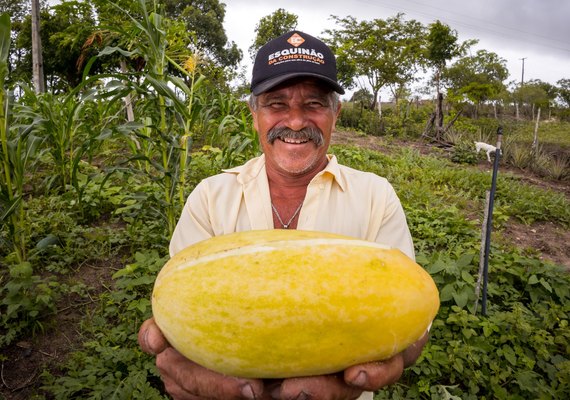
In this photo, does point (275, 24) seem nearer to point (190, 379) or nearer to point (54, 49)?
point (54, 49)

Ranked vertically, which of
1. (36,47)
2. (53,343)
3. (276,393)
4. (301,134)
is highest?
(36,47)

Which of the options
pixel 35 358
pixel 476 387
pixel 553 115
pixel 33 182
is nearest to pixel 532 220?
pixel 476 387

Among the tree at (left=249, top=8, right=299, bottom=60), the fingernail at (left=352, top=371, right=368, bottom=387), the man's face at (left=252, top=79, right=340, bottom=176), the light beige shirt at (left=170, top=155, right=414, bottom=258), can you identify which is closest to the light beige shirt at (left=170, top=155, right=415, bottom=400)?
the light beige shirt at (left=170, top=155, right=414, bottom=258)

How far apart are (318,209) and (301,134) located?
339 mm

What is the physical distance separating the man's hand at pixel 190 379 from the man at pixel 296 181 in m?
0.58

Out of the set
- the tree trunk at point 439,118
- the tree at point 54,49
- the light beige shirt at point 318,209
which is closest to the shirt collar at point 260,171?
the light beige shirt at point 318,209

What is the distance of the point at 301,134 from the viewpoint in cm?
162

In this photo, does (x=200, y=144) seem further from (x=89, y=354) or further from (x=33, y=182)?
(x=89, y=354)

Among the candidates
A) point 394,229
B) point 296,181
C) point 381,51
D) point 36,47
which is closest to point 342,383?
point 394,229

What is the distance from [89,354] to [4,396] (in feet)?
1.52

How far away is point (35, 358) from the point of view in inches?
95.3

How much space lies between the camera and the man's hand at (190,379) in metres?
0.98

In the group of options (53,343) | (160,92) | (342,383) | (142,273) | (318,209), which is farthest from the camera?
(142,273)

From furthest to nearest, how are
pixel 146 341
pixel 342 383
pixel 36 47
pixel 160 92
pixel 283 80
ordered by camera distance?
1. pixel 36 47
2. pixel 160 92
3. pixel 283 80
4. pixel 146 341
5. pixel 342 383
